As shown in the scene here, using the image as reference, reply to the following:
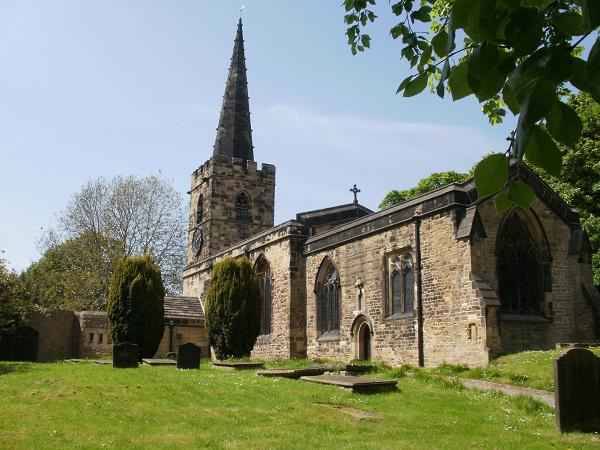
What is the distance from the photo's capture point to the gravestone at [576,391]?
9.66 m

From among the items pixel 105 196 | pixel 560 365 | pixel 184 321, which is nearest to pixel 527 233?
pixel 560 365

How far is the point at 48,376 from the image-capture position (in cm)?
1549

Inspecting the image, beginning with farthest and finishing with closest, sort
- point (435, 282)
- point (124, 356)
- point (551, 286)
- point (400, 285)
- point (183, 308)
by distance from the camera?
point (183, 308) → point (400, 285) → point (124, 356) → point (551, 286) → point (435, 282)

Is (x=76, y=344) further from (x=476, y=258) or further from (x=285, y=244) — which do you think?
(x=476, y=258)

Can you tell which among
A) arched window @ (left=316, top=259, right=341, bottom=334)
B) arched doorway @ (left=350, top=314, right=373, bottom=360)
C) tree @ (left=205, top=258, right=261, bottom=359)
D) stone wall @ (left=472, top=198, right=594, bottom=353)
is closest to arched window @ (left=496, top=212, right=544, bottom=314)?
stone wall @ (left=472, top=198, right=594, bottom=353)

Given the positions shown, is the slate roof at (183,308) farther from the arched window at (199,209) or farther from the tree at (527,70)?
the tree at (527,70)

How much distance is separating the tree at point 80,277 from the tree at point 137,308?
1446 centimetres

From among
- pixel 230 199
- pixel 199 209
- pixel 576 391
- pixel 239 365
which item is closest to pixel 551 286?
pixel 576 391

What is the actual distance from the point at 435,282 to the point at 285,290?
9144mm

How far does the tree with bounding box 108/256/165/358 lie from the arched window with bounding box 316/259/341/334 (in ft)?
20.2

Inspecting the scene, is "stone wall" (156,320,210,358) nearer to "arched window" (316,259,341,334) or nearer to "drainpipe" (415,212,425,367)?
"arched window" (316,259,341,334)

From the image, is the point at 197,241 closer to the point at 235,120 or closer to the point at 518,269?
the point at 235,120

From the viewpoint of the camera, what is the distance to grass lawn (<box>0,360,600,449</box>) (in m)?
8.85

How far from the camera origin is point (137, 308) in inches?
928
